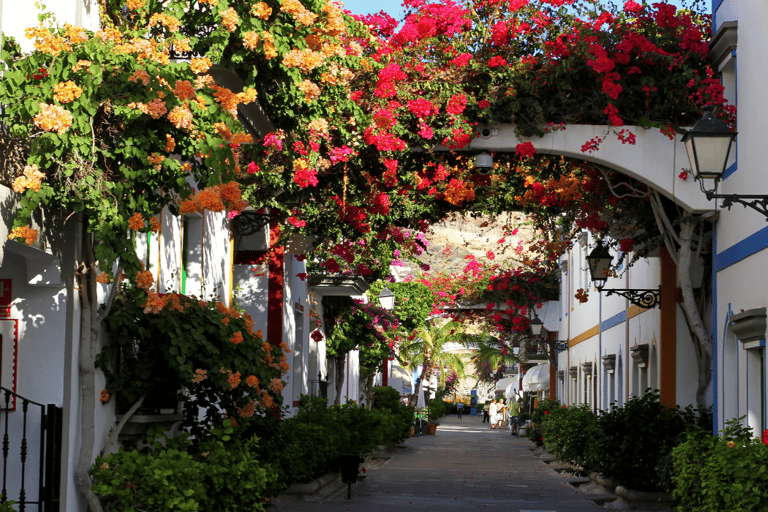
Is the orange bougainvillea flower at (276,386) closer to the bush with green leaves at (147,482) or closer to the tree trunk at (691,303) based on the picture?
the bush with green leaves at (147,482)

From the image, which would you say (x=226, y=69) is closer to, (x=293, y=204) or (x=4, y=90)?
(x=4, y=90)

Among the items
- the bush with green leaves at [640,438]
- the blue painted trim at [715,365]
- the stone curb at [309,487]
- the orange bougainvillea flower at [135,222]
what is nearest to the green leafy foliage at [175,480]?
the orange bougainvillea flower at [135,222]

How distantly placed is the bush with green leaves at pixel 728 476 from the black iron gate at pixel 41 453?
5.39m

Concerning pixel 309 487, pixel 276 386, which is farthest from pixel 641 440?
pixel 276 386

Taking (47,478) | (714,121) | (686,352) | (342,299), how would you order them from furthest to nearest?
(342,299)
(686,352)
(714,121)
(47,478)

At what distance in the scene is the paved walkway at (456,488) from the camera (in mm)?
15070

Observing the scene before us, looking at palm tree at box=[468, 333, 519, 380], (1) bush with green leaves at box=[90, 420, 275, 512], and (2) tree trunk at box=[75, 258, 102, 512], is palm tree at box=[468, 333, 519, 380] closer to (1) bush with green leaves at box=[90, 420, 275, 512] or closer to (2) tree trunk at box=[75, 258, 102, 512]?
(1) bush with green leaves at box=[90, 420, 275, 512]

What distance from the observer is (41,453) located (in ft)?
25.4

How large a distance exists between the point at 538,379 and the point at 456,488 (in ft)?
66.6

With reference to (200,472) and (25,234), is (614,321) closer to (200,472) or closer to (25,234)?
(200,472)

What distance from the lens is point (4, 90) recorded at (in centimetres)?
655

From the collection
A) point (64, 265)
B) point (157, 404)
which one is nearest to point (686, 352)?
point (157, 404)

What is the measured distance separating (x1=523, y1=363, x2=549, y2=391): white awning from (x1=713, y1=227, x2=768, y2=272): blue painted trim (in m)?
26.3

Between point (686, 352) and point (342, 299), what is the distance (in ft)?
33.8
